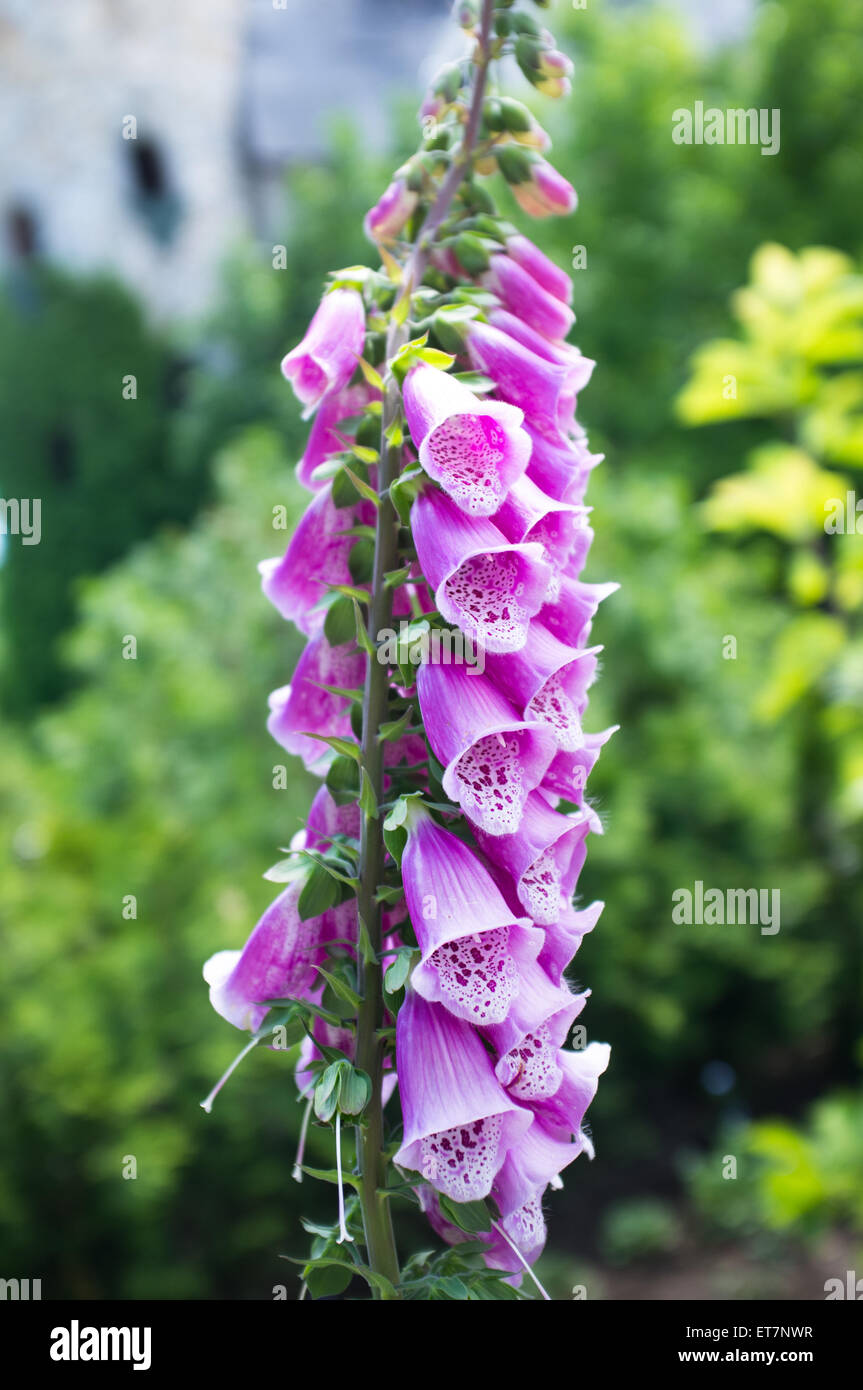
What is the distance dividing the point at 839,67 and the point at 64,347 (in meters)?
6.32

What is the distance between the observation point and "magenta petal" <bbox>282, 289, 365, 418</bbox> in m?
0.52

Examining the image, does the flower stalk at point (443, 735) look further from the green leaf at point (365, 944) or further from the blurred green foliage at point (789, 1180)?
the blurred green foliage at point (789, 1180)

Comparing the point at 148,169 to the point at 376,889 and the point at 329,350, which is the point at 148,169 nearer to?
the point at 329,350

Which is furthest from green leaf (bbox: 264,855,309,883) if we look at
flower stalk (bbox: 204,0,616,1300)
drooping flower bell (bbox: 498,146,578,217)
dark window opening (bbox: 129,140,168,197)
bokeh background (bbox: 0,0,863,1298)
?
dark window opening (bbox: 129,140,168,197)

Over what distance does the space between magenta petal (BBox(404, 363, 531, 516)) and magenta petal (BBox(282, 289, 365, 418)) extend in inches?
1.9

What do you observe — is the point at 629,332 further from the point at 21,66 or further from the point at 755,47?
the point at 21,66

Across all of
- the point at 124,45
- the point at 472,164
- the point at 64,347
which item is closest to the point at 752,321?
the point at 472,164

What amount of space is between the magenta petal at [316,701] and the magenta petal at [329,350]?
0.12 meters

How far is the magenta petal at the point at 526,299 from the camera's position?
0.56 metres

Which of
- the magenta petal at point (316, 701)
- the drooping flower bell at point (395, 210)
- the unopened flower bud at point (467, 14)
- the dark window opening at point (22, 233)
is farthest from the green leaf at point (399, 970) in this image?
the dark window opening at point (22, 233)

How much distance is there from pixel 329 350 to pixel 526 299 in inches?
4.7

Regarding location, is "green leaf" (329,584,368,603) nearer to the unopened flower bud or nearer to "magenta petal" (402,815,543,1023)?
"magenta petal" (402,815,543,1023)

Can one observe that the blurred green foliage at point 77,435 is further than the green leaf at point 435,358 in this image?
Yes
